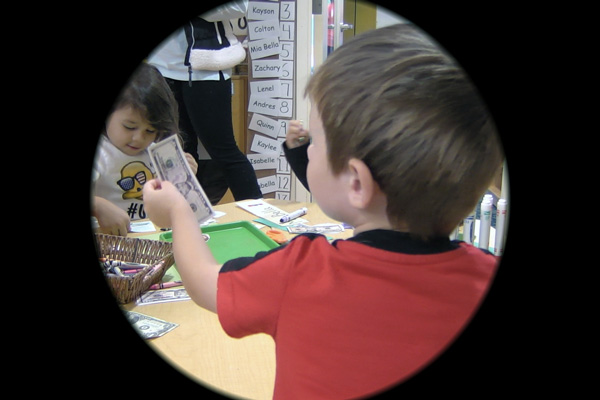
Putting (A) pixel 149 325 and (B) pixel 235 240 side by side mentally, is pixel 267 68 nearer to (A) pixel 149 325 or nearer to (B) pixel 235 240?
(B) pixel 235 240

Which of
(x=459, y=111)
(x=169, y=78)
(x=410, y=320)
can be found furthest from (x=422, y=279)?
(x=169, y=78)

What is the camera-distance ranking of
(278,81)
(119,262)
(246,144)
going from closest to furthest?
(119,262) → (278,81) → (246,144)

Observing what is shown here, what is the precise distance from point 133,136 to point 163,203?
88 centimetres

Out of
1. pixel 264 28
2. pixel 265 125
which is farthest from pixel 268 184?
pixel 264 28

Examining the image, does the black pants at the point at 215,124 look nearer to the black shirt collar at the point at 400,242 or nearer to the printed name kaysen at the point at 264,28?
the printed name kaysen at the point at 264,28

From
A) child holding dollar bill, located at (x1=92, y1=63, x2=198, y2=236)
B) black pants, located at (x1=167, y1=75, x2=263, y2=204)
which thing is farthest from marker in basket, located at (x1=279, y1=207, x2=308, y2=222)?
black pants, located at (x1=167, y1=75, x2=263, y2=204)

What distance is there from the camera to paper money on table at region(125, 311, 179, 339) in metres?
0.86

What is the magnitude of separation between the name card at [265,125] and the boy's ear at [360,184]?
2341 millimetres

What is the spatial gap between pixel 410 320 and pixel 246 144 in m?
2.54

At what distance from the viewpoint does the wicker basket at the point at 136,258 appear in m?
0.94

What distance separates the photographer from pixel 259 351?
84cm

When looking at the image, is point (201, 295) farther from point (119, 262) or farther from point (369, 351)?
point (119, 262)

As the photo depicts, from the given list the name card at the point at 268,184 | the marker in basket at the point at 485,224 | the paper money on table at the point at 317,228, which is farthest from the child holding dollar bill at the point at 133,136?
the name card at the point at 268,184

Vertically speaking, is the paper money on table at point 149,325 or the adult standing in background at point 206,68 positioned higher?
the adult standing in background at point 206,68
